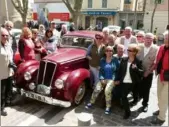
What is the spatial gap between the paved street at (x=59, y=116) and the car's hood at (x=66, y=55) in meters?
1.07

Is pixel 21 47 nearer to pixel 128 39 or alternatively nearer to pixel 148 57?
pixel 128 39

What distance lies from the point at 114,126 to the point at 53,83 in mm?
1523

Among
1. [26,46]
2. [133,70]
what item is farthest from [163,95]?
[26,46]

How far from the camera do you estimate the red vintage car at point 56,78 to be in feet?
14.7

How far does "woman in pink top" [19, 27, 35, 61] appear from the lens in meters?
5.15

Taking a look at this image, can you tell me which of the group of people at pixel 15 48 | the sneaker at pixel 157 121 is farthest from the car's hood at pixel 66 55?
the sneaker at pixel 157 121

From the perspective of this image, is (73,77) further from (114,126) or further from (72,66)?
(114,126)

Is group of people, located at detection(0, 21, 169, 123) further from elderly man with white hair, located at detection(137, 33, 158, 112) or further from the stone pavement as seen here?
the stone pavement

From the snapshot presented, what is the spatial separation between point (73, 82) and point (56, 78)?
15.4 inches

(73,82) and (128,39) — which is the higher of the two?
(128,39)

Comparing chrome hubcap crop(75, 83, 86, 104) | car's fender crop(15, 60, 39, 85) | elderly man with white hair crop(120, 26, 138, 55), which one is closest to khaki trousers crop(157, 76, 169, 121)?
elderly man with white hair crop(120, 26, 138, 55)

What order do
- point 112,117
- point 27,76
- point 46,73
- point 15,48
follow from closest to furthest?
point 112,117 < point 46,73 < point 27,76 < point 15,48

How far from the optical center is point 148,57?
4.32m

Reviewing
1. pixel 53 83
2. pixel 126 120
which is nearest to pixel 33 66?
pixel 53 83
